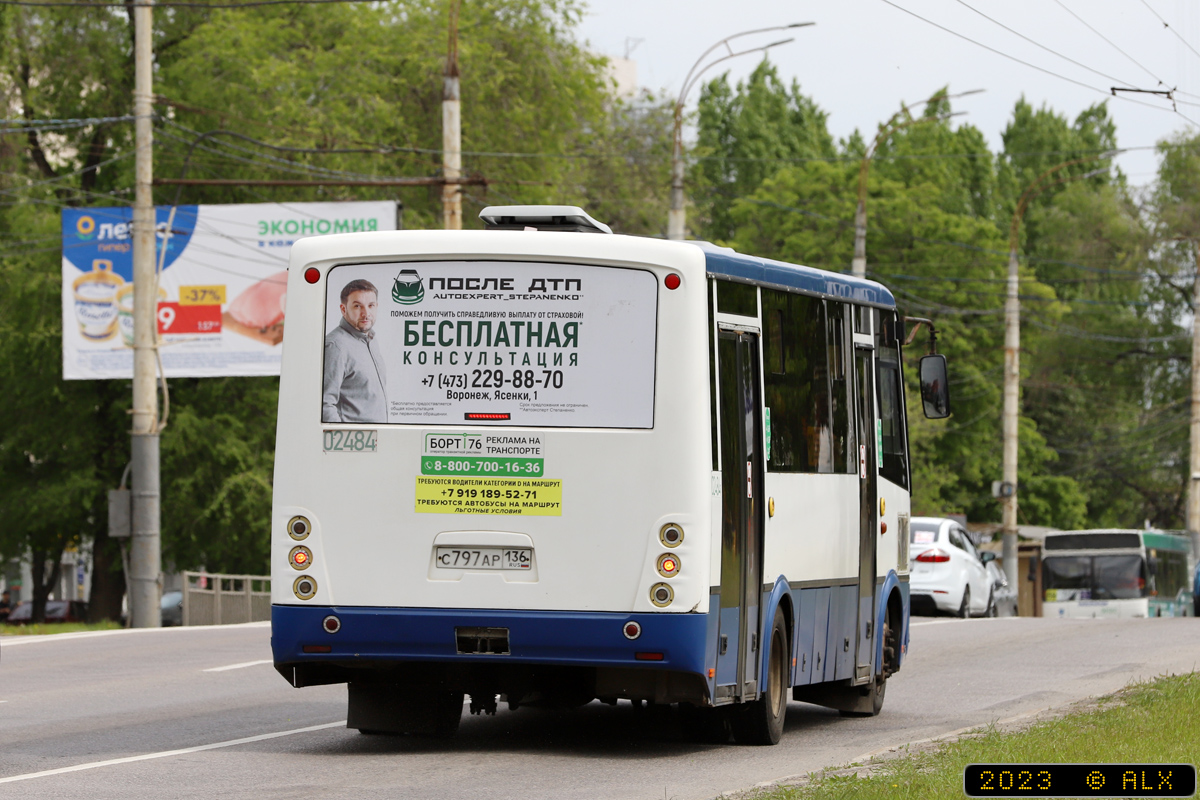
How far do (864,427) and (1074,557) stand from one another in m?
37.5

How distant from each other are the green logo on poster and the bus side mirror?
4.68 m

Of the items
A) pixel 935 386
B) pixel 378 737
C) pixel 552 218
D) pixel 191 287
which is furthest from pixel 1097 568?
pixel 552 218

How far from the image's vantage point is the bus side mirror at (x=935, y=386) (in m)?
14.6

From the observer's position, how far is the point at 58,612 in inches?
2689

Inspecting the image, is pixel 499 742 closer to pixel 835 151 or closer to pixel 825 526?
pixel 825 526

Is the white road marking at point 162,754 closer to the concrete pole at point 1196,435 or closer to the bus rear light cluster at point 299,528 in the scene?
the bus rear light cluster at point 299,528

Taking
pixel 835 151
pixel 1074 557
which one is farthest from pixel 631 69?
pixel 1074 557

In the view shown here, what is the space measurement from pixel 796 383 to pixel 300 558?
3287 mm

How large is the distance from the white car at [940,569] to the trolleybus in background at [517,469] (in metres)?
20.9

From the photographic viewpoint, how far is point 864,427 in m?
13.9

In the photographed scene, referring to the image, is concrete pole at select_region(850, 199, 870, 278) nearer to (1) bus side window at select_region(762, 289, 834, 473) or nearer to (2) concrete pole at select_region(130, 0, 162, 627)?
(2) concrete pole at select_region(130, 0, 162, 627)

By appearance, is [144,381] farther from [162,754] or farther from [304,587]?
[304,587]

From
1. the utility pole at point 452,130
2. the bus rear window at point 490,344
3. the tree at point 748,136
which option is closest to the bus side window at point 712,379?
the bus rear window at point 490,344

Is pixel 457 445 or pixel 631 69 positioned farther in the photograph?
pixel 631 69
